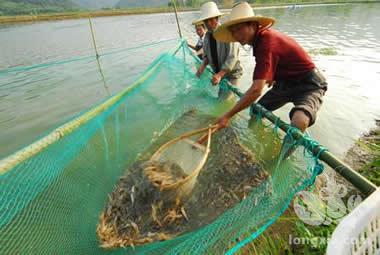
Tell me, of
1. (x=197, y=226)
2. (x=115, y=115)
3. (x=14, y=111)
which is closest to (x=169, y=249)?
(x=197, y=226)

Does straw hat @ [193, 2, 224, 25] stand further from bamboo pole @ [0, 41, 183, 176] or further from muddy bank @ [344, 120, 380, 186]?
muddy bank @ [344, 120, 380, 186]

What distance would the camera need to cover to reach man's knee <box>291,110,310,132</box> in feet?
8.68

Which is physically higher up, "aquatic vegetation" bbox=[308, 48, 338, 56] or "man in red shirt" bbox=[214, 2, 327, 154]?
"man in red shirt" bbox=[214, 2, 327, 154]

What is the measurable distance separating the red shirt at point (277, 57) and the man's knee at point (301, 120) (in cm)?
48

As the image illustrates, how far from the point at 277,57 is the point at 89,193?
93.2 inches

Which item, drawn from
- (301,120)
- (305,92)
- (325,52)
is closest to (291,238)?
(301,120)

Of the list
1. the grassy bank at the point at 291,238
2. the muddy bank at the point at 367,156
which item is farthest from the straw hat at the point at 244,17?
the muddy bank at the point at 367,156

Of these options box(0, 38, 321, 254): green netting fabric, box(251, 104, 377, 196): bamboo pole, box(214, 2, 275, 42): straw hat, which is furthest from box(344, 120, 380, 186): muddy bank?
box(214, 2, 275, 42): straw hat

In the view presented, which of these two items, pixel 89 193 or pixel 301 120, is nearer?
pixel 89 193

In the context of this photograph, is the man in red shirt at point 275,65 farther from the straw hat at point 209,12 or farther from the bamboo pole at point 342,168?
the straw hat at point 209,12

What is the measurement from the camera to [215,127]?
9.25ft

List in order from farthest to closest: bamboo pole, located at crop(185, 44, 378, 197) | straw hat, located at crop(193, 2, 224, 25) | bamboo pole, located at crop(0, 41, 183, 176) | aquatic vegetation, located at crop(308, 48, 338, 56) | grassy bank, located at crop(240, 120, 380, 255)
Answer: aquatic vegetation, located at crop(308, 48, 338, 56), straw hat, located at crop(193, 2, 224, 25), grassy bank, located at crop(240, 120, 380, 255), bamboo pole, located at crop(185, 44, 378, 197), bamboo pole, located at crop(0, 41, 183, 176)

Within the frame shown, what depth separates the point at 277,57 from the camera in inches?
107

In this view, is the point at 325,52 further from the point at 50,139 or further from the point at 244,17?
the point at 50,139
